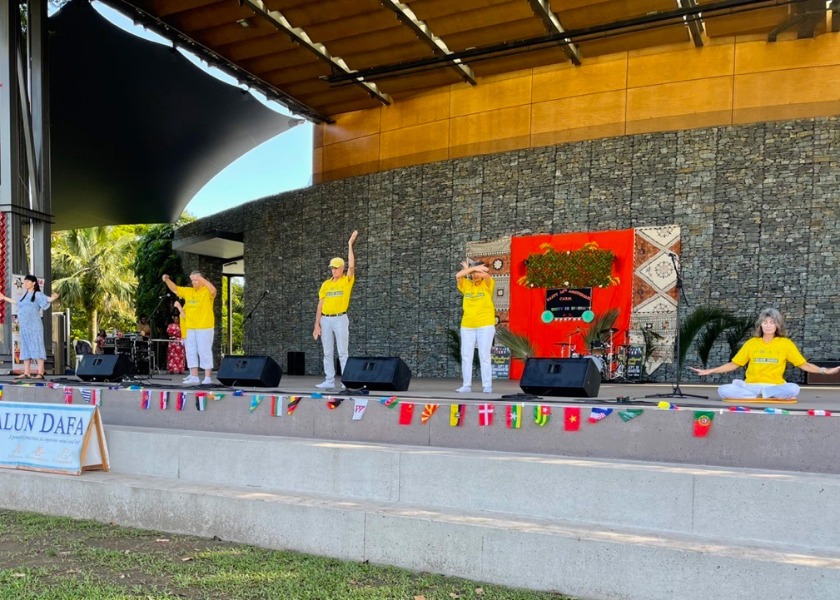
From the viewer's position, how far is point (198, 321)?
8484mm

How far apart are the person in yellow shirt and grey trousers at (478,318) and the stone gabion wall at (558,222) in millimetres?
5974

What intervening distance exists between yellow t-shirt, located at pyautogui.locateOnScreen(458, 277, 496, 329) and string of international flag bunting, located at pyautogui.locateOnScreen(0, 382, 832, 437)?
75.8 inches

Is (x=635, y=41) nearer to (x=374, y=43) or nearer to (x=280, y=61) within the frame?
(x=374, y=43)

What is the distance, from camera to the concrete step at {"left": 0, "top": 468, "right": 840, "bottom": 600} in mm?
3367

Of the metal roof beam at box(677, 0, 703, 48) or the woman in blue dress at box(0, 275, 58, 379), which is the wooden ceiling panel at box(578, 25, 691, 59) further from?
the woman in blue dress at box(0, 275, 58, 379)

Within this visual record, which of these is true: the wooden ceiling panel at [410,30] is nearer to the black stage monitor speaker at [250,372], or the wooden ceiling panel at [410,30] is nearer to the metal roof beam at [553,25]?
the metal roof beam at [553,25]

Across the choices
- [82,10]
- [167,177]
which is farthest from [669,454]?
[167,177]

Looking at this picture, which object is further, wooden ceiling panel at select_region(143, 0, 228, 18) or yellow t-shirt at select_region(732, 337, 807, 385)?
wooden ceiling panel at select_region(143, 0, 228, 18)

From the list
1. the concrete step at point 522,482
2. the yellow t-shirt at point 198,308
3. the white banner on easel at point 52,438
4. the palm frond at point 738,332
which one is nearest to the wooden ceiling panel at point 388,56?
the yellow t-shirt at point 198,308

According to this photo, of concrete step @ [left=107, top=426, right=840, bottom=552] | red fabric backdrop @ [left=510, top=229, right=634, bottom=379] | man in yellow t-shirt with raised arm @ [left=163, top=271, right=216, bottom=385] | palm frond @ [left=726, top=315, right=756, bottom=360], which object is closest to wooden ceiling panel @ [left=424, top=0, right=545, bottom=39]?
red fabric backdrop @ [left=510, top=229, right=634, bottom=379]

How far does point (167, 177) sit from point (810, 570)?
19626mm

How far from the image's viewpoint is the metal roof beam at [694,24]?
11438 millimetres

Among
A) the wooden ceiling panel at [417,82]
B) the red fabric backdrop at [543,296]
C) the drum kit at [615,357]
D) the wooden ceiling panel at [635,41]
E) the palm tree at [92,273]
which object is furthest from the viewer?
the palm tree at [92,273]

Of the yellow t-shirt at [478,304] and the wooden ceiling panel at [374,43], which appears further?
the wooden ceiling panel at [374,43]
